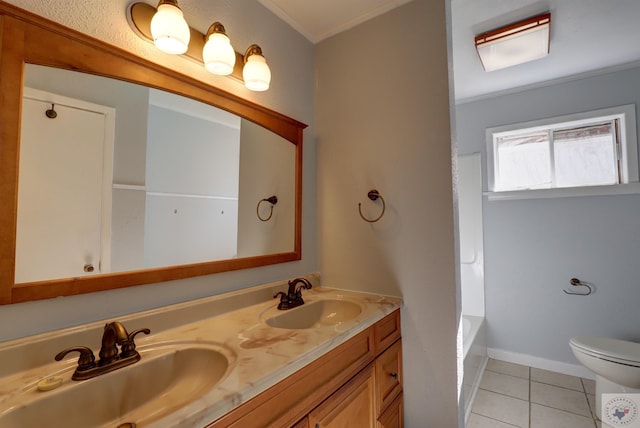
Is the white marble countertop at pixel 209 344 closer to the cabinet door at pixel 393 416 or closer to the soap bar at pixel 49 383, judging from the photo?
the soap bar at pixel 49 383

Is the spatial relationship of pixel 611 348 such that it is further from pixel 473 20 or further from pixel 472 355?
pixel 473 20

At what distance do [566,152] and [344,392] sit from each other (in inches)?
112

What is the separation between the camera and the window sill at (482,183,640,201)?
2.14 meters

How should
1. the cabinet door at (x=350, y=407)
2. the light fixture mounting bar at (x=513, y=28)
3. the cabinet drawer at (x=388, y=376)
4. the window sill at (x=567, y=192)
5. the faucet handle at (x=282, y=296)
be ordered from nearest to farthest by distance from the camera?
the cabinet door at (x=350, y=407)
the cabinet drawer at (x=388, y=376)
the faucet handle at (x=282, y=296)
the light fixture mounting bar at (x=513, y=28)
the window sill at (x=567, y=192)

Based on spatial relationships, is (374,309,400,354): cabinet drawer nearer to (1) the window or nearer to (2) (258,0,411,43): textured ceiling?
(2) (258,0,411,43): textured ceiling

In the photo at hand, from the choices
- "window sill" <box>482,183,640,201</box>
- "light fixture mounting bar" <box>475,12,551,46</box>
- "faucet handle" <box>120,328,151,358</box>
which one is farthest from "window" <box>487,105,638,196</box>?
"faucet handle" <box>120,328,151,358</box>

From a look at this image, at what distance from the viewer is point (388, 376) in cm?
133

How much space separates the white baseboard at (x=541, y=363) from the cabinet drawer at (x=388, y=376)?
178 centimetres

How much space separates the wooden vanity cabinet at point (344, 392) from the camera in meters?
0.74

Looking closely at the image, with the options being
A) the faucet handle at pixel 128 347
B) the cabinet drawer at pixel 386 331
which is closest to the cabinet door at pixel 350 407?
the cabinet drawer at pixel 386 331

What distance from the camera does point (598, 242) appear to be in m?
2.25

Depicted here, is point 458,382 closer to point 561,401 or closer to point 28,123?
point 561,401

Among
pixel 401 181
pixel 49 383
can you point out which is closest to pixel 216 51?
pixel 401 181

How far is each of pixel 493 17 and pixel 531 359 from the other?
2.74m
